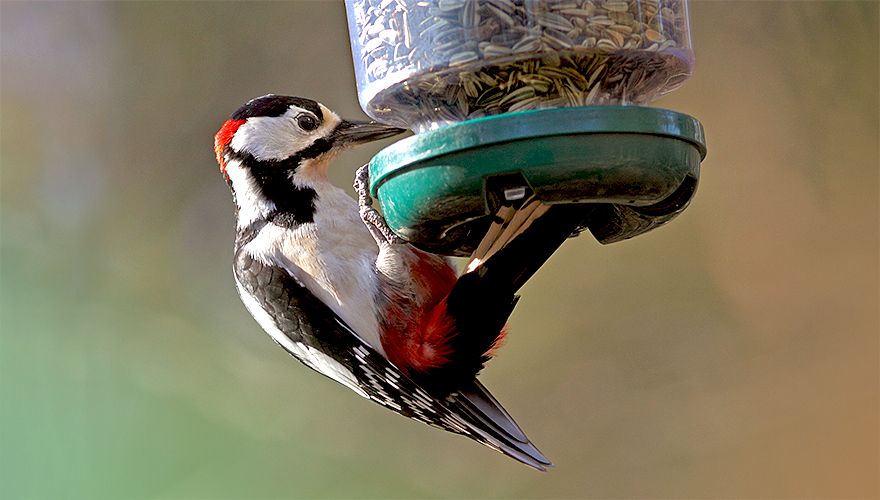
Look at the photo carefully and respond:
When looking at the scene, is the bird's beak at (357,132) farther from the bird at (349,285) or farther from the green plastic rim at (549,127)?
the green plastic rim at (549,127)

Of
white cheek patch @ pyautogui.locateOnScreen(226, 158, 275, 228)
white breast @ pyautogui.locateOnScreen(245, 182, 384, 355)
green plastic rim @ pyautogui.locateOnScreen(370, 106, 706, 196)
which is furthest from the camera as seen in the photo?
white cheek patch @ pyautogui.locateOnScreen(226, 158, 275, 228)

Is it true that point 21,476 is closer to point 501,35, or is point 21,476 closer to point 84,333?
point 84,333

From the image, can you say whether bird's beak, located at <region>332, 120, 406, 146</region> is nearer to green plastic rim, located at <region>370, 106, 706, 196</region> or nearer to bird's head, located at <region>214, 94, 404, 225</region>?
bird's head, located at <region>214, 94, 404, 225</region>

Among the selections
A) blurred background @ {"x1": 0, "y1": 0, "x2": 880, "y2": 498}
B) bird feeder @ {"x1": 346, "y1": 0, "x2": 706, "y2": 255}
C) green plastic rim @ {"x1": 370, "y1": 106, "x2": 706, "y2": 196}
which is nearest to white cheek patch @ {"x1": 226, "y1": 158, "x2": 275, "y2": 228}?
bird feeder @ {"x1": 346, "y1": 0, "x2": 706, "y2": 255}

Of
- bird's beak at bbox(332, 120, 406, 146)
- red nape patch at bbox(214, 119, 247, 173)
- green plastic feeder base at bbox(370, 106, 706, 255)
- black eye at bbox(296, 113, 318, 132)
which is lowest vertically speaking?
red nape patch at bbox(214, 119, 247, 173)

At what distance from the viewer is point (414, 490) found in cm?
543

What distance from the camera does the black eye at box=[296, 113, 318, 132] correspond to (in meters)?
3.28

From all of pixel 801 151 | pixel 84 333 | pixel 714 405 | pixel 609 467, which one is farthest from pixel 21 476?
pixel 801 151

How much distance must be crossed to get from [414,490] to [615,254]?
1287 mm

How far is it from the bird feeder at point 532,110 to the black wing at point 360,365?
27.1 inches

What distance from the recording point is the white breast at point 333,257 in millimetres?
3207

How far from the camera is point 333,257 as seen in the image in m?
3.23

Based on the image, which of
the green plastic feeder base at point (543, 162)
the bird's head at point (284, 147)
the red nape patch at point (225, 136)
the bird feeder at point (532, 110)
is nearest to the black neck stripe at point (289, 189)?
the bird's head at point (284, 147)

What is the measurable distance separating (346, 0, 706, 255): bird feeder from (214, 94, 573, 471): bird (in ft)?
1.81
